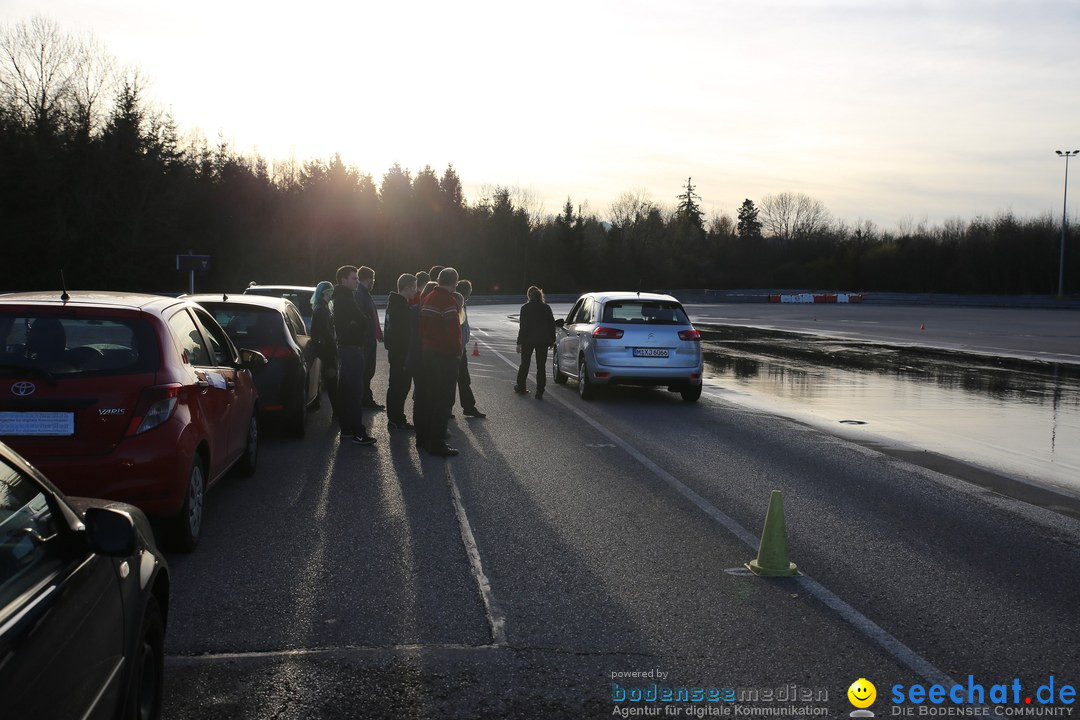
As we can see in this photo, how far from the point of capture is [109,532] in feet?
9.20

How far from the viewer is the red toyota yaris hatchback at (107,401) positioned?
5.64m

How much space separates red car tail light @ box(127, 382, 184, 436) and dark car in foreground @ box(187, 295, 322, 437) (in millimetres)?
4386

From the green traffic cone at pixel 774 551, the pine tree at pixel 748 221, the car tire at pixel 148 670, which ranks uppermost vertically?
the pine tree at pixel 748 221

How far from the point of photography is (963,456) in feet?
34.2

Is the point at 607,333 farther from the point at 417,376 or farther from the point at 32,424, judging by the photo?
the point at 32,424

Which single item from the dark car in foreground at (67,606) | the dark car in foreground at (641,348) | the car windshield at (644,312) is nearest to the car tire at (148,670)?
the dark car in foreground at (67,606)

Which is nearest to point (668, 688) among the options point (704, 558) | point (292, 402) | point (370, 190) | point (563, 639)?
point (563, 639)

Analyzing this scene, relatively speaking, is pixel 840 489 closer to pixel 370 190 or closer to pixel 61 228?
pixel 61 228

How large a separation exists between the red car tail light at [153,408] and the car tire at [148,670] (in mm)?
2510

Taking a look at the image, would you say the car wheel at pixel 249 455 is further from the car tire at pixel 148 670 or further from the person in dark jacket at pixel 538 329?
the person in dark jacket at pixel 538 329

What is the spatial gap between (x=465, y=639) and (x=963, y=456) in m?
7.57

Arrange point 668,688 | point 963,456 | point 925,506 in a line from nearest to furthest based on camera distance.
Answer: point 668,688, point 925,506, point 963,456

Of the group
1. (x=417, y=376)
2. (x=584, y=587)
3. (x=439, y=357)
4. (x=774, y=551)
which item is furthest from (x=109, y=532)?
(x=417, y=376)

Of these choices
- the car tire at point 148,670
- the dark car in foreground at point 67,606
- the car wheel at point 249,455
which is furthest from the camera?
the car wheel at point 249,455
